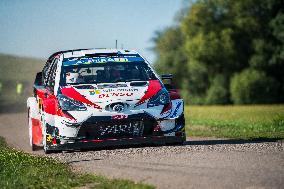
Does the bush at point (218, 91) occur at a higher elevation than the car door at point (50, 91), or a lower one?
lower

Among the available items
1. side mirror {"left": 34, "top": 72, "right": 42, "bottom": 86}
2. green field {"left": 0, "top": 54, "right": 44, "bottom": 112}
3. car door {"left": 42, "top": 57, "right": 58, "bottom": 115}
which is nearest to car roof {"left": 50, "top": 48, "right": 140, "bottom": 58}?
car door {"left": 42, "top": 57, "right": 58, "bottom": 115}

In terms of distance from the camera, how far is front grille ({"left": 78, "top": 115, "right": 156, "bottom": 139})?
13820 mm

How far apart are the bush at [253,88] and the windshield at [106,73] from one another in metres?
53.2

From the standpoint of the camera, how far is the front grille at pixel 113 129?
1382 centimetres

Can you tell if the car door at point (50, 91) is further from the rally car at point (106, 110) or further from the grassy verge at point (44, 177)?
the grassy verge at point (44, 177)

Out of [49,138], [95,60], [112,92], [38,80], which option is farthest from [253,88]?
[49,138]

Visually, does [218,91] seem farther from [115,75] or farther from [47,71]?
[115,75]

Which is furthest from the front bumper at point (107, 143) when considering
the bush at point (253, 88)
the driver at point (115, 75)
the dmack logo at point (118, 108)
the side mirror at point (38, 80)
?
the bush at point (253, 88)

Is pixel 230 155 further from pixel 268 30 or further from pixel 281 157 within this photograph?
pixel 268 30

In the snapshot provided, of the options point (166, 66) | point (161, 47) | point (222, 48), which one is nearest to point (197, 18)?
point (222, 48)

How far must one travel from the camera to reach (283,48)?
66.5 metres

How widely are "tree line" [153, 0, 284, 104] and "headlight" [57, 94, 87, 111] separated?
52990 mm

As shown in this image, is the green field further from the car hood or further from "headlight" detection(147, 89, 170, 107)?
"headlight" detection(147, 89, 170, 107)

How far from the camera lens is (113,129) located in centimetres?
1388
